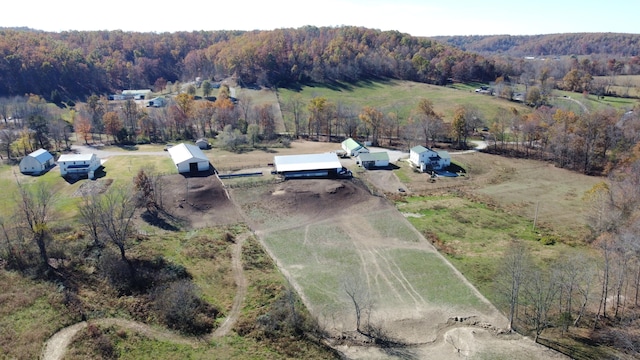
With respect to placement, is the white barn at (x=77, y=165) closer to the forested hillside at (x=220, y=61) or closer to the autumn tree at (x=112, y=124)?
the autumn tree at (x=112, y=124)

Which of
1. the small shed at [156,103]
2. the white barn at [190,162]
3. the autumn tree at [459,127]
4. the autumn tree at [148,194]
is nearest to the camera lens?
the autumn tree at [148,194]

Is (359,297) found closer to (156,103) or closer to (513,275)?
(513,275)

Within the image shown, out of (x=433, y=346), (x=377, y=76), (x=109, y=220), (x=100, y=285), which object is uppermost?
(x=377, y=76)

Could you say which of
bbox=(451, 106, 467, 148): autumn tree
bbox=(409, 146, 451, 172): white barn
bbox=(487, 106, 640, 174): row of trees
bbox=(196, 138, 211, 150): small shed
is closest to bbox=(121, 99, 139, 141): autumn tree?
bbox=(196, 138, 211, 150): small shed

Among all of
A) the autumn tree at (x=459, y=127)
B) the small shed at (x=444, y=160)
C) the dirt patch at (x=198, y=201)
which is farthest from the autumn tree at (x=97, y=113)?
the autumn tree at (x=459, y=127)

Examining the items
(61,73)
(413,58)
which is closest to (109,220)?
(61,73)

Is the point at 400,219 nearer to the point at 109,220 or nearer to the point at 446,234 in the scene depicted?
the point at 446,234

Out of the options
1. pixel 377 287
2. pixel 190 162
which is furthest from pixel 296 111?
pixel 377 287
